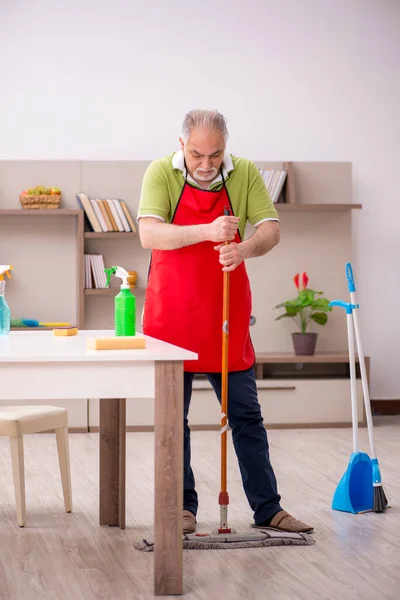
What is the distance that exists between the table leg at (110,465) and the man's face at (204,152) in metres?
0.86

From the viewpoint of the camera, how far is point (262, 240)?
3.08 meters

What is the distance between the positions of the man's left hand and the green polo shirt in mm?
196

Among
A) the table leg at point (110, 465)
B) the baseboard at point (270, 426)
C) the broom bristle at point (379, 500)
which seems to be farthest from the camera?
the baseboard at point (270, 426)

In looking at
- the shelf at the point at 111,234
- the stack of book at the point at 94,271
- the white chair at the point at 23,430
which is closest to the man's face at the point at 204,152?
the white chair at the point at 23,430

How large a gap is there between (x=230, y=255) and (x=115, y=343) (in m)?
A: 0.58

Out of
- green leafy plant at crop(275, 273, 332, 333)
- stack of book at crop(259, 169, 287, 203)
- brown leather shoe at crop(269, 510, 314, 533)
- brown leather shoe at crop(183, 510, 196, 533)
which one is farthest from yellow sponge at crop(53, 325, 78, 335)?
stack of book at crop(259, 169, 287, 203)

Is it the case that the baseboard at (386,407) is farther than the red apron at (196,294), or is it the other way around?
the baseboard at (386,407)

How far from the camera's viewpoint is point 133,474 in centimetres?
426

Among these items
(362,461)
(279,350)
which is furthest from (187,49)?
(362,461)

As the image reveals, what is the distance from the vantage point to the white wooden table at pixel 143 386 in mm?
2400

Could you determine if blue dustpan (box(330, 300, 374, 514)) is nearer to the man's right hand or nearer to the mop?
the mop

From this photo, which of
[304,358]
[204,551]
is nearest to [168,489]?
[204,551]

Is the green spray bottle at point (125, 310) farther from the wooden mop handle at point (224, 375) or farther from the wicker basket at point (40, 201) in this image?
the wicker basket at point (40, 201)

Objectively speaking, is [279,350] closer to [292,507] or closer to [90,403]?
[90,403]
